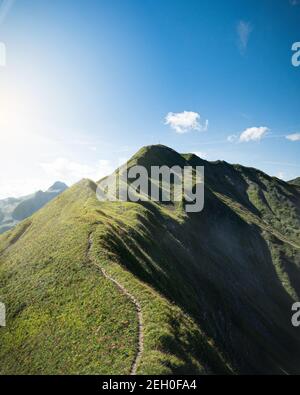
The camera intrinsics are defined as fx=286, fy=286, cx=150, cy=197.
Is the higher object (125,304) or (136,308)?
(125,304)

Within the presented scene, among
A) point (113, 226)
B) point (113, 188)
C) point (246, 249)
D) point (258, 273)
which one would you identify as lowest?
point (258, 273)

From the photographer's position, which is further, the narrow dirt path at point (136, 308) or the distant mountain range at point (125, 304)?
the distant mountain range at point (125, 304)

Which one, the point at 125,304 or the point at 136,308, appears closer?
the point at 136,308

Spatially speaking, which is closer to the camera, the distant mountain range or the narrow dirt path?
the narrow dirt path

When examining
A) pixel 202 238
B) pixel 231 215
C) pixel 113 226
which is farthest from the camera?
pixel 231 215
